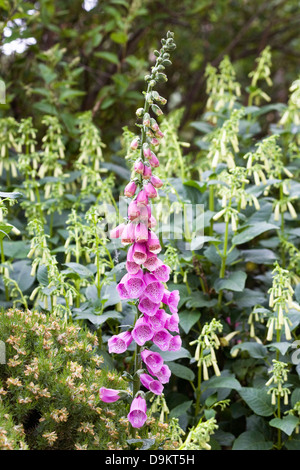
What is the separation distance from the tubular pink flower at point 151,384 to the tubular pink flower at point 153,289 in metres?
0.30

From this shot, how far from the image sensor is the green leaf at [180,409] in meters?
2.44

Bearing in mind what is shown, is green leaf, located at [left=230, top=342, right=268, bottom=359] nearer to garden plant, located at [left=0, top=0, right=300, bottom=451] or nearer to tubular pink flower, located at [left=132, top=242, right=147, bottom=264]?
garden plant, located at [left=0, top=0, right=300, bottom=451]

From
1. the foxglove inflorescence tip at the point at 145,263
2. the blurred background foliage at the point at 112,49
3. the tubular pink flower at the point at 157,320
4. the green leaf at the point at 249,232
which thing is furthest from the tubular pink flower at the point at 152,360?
the blurred background foliage at the point at 112,49

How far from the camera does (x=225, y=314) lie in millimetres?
2918

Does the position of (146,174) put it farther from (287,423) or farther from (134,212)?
(287,423)

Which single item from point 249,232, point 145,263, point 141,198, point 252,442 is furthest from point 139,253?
point 252,442

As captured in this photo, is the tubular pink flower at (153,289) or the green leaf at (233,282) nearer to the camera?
the tubular pink flower at (153,289)

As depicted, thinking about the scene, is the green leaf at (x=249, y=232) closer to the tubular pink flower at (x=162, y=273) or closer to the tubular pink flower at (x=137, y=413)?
the tubular pink flower at (x=162, y=273)

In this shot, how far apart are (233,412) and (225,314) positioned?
518mm

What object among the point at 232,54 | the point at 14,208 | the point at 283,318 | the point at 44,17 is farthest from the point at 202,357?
the point at 232,54

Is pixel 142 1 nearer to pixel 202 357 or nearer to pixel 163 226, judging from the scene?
pixel 163 226

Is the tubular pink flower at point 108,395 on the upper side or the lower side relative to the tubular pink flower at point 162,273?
lower

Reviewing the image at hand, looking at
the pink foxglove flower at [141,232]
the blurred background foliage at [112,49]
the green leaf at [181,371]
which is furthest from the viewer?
the blurred background foliage at [112,49]
